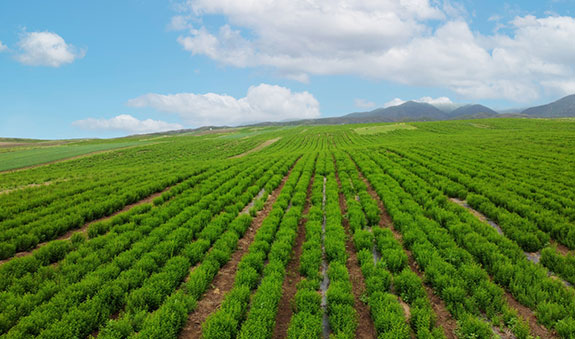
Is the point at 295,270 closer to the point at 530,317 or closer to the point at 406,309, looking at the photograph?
the point at 406,309

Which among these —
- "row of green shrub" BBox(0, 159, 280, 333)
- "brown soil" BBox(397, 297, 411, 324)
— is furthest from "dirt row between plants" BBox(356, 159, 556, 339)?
"row of green shrub" BBox(0, 159, 280, 333)

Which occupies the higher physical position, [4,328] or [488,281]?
[4,328]

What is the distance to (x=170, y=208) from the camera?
11.5 metres

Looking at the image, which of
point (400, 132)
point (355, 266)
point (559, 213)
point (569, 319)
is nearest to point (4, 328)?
point (355, 266)

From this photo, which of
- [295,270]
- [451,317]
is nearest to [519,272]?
[451,317]

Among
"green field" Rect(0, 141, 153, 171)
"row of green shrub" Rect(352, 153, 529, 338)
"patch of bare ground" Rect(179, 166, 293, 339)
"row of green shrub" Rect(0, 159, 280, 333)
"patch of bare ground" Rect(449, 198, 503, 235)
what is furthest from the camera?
"green field" Rect(0, 141, 153, 171)

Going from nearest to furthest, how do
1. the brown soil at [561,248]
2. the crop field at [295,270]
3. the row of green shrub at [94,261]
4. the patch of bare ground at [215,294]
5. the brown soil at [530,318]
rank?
the brown soil at [530,318], the crop field at [295,270], the row of green shrub at [94,261], the patch of bare ground at [215,294], the brown soil at [561,248]

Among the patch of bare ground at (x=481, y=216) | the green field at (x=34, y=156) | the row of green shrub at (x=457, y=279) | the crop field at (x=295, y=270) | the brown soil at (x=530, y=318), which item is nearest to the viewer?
the brown soil at (x=530, y=318)

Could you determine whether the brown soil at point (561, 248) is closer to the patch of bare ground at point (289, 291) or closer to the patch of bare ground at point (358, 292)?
the patch of bare ground at point (358, 292)

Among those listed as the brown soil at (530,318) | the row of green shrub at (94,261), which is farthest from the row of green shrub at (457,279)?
the row of green shrub at (94,261)

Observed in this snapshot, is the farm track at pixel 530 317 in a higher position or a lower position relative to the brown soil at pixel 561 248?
lower

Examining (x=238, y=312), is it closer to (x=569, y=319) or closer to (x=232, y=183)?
(x=569, y=319)

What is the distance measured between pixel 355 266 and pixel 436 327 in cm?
258

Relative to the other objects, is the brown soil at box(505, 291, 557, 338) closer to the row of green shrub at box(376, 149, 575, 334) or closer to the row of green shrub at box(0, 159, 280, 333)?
the row of green shrub at box(376, 149, 575, 334)
